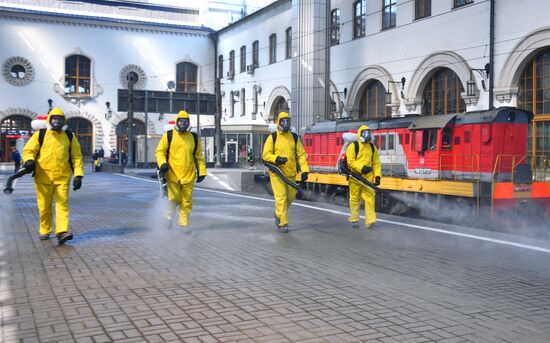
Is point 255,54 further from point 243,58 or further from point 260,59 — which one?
point 243,58

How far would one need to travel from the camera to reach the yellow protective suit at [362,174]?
1046cm

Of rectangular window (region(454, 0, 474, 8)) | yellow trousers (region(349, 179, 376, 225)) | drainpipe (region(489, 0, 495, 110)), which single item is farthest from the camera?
rectangular window (region(454, 0, 474, 8))

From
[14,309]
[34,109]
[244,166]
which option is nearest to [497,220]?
[14,309]

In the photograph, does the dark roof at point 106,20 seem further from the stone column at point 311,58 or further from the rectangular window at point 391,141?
the rectangular window at point 391,141

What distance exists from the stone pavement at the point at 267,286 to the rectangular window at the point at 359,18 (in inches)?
Answer: 892

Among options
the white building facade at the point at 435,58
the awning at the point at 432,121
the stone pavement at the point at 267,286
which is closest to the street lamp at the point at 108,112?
the white building facade at the point at 435,58

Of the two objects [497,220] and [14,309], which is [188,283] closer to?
[14,309]

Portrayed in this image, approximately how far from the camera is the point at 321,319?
4.95 meters

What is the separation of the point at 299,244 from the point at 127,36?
47.3 metres

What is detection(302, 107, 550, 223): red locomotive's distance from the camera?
45.5ft

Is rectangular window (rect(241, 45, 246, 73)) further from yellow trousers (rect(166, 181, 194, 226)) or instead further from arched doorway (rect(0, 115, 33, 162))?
yellow trousers (rect(166, 181, 194, 226))

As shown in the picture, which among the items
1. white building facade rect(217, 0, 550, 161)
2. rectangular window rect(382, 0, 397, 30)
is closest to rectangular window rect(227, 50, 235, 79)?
white building facade rect(217, 0, 550, 161)

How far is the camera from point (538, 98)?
70.7 feet

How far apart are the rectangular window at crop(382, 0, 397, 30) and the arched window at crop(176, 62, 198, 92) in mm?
28685
